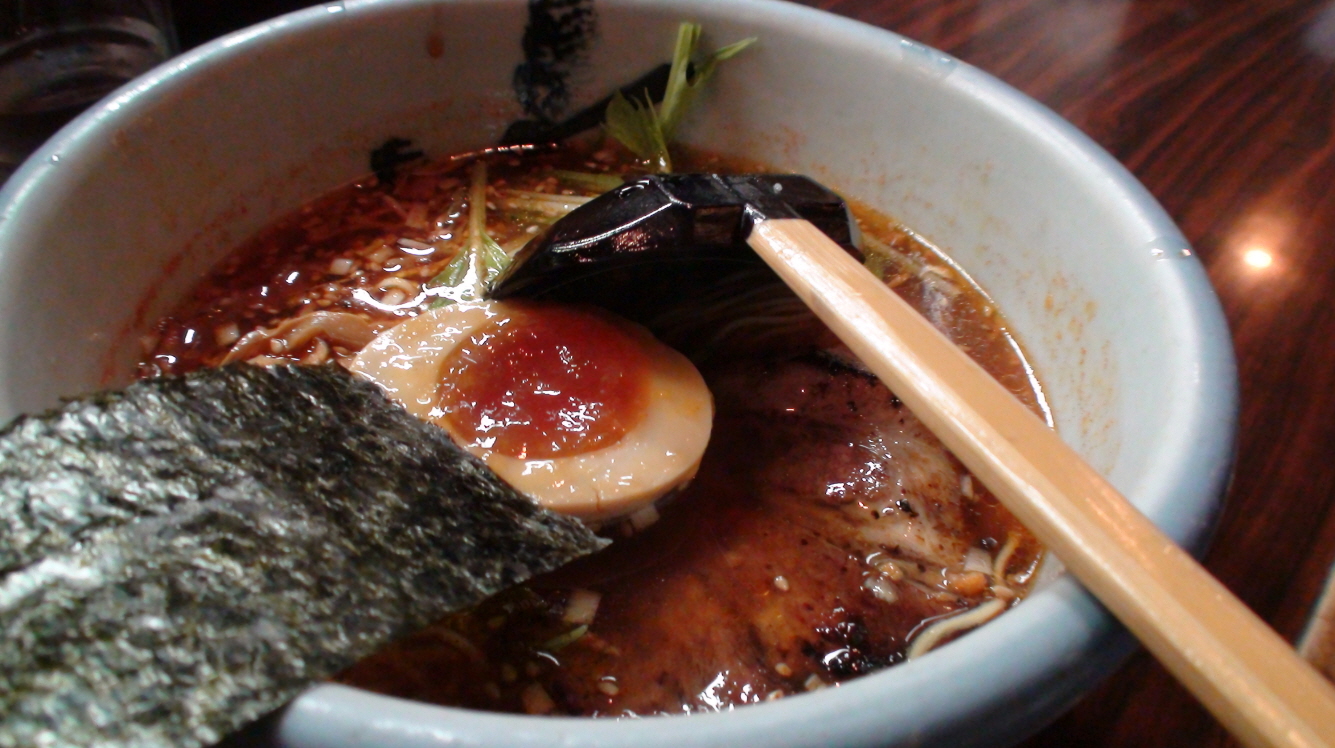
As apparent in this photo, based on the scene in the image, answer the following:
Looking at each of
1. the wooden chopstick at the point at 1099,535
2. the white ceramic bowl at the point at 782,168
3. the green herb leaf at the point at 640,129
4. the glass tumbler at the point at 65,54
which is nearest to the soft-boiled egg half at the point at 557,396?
the wooden chopstick at the point at 1099,535

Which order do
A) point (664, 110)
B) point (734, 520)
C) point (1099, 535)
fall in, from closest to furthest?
point (1099, 535), point (734, 520), point (664, 110)

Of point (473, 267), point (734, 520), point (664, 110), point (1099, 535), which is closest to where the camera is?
point (1099, 535)

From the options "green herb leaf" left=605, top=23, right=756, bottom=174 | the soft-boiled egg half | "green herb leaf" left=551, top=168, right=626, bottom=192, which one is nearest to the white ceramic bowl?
"green herb leaf" left=605, top=23, right=756, bottom=174

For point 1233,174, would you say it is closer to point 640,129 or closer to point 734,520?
point 640,129

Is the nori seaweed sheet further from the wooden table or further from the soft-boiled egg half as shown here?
the wooden table

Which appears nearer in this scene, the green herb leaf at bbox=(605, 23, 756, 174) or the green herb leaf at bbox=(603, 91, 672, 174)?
the green herb leaf at bbox=(605, 23, 756, 174)

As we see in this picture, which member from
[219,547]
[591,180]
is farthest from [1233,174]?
[219,547]

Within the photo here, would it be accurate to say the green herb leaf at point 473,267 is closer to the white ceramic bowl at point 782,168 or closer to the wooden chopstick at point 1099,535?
the white ceramic bowl at point 782,168
